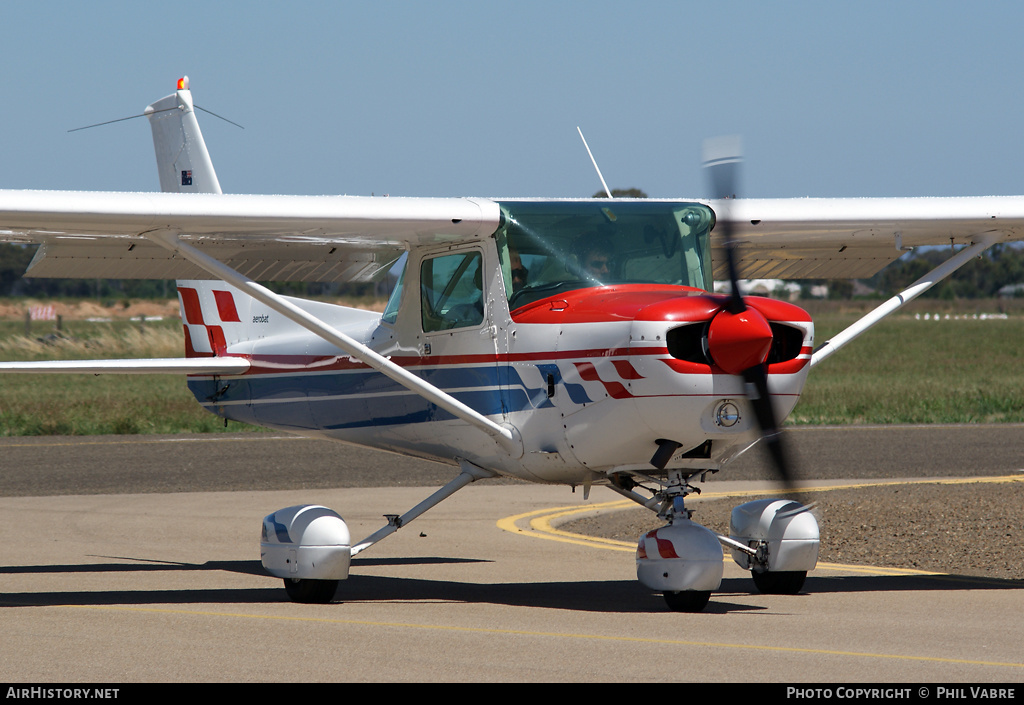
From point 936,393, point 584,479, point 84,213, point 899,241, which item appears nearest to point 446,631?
point 584,479

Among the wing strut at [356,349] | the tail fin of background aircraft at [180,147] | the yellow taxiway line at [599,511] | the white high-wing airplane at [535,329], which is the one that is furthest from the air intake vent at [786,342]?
the tail fin of background aircraft at [180,147]

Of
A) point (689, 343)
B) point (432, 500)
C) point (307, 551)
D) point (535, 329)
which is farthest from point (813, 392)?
point (689, 343)

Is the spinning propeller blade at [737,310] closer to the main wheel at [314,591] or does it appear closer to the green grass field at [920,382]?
the main wheel at [314,591]

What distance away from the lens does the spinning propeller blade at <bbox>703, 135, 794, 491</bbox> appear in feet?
25.2

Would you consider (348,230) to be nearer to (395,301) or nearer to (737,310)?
(395,301)

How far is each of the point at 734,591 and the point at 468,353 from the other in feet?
8.77

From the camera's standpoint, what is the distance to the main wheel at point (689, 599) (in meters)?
8.31

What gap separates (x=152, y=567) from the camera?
428 inches

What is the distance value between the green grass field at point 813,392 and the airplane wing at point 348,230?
14.3 m

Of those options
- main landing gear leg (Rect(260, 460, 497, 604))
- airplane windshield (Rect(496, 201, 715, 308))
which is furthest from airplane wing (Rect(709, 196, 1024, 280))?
main landing gear leg (Rect(260, 460, 497, 604))

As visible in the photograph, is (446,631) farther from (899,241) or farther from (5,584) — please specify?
(899,241)

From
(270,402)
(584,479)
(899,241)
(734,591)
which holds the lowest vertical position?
(734,591)
